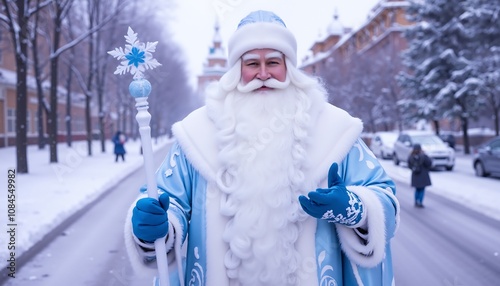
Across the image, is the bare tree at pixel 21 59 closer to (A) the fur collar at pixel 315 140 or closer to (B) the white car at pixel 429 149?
(A) the fur collar at pixel 315 140

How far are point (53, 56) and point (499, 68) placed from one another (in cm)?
1979

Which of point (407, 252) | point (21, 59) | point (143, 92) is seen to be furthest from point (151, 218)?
point (21, 59)

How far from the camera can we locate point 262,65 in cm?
220

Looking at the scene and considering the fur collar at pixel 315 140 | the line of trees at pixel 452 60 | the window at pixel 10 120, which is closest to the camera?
the fur collar at pixel 315 140

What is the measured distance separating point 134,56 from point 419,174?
28.9 feet

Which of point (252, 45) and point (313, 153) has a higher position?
point (252, 45)

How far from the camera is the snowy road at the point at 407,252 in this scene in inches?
195

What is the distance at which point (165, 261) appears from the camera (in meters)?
1.90

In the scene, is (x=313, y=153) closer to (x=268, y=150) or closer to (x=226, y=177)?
(x=268, y=150)

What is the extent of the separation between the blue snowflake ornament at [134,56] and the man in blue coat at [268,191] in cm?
44

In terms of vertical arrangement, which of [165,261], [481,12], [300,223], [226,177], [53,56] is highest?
→ [481,12]

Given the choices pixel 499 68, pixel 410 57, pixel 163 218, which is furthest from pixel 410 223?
pixel 410 57

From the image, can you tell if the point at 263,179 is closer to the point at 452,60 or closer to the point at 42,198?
the point at 42,198

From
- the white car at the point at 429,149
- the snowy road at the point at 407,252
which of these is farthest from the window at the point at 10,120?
the white car at the point at 429,149
